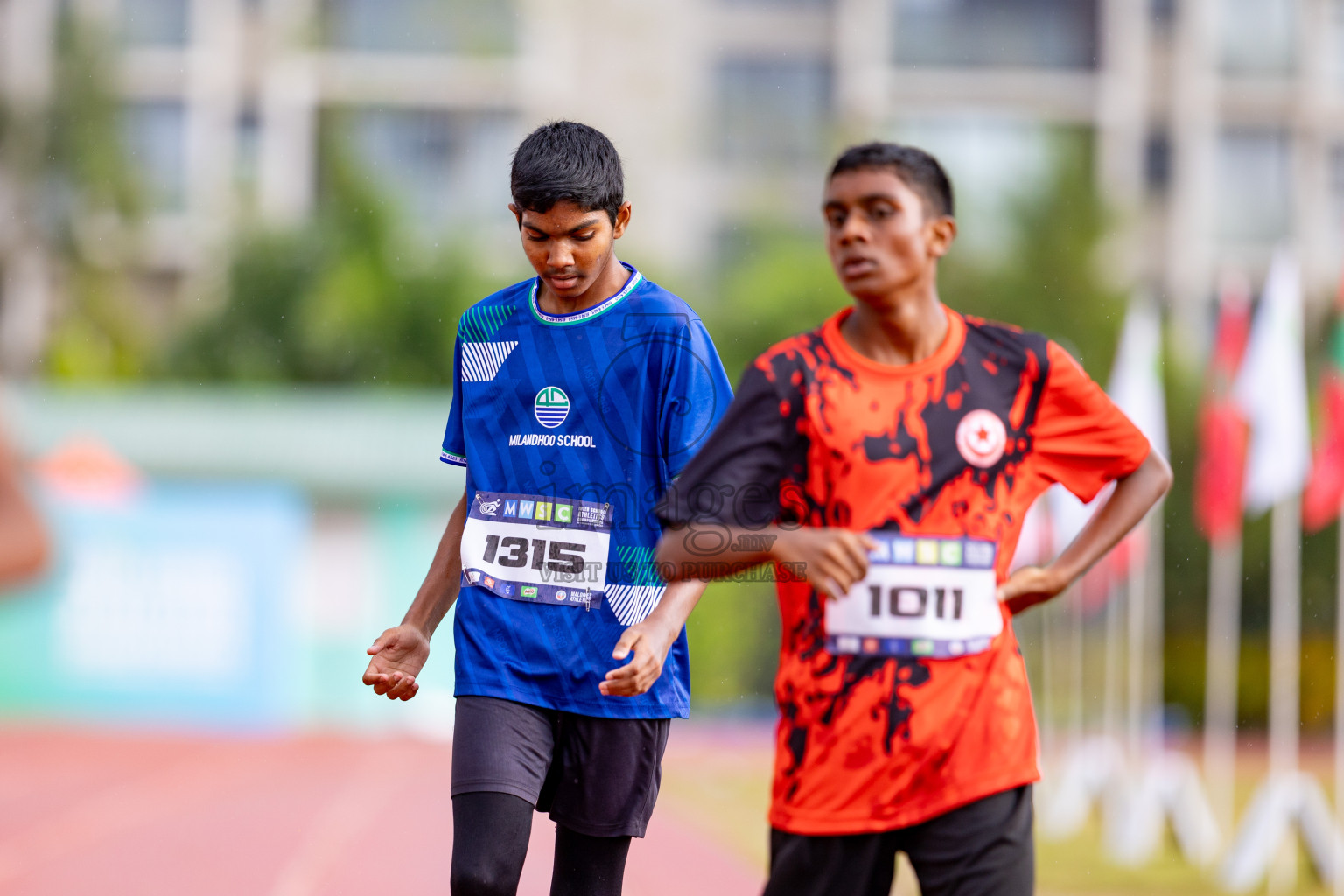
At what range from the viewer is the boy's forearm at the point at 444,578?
3.95m

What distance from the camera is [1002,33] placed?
3575 centimetres

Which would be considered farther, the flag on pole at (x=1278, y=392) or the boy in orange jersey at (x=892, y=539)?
the flag on pole at (x=1278, y=392)

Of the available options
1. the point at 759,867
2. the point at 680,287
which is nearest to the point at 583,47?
the point at 680,287

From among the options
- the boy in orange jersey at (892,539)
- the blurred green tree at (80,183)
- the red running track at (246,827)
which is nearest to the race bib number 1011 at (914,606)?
the boy in orange jersey at (892,539)

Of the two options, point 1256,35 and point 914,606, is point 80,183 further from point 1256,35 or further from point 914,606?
point 914,606

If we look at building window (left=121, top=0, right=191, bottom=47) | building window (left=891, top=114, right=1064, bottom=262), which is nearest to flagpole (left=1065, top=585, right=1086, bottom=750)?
building window (left=891, top=114, right=1064, bottom=262)

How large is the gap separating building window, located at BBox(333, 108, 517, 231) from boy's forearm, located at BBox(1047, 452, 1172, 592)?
31148mm

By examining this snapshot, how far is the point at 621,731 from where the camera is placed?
376cm

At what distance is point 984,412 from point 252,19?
35983mm

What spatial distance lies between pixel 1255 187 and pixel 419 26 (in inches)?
667

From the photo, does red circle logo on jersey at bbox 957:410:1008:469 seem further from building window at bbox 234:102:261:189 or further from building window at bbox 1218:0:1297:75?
building window at bbox 1218:0:1297:75

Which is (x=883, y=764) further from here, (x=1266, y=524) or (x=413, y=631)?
(x=1266, y=524)

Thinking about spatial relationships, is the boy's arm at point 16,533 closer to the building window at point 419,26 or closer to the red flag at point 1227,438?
the red flag at point 1227,438

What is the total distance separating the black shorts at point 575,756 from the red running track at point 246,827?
539cm
